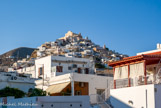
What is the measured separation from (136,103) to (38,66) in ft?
81.3

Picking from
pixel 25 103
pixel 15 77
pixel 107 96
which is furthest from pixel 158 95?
pixel 15 77

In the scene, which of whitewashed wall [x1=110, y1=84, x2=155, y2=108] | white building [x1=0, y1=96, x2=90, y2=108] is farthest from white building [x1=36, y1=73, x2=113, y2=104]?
white building [x1=0, y1=96, x2=90, y2=108]

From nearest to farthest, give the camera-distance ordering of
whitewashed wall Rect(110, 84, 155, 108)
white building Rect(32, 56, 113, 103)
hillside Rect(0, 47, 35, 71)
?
whitewashed wall Rect(110, 84, 155, 108), white building Rect(32, 56, 113, 103), hillside Rect(0, 47, 35, 71)

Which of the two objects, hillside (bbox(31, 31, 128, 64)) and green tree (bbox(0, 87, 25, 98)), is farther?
hillside (bbox(31, 31, 128, 64))

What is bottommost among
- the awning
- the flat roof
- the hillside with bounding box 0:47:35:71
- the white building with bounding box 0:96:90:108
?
the white building with bounding box 0:96:90:108

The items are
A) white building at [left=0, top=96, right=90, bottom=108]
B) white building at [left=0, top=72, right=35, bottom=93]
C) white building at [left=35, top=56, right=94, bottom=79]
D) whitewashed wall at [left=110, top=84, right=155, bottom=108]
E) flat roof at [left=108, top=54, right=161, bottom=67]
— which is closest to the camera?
whitewashed wall at [left=110, top=84, right=155, bottom=108]

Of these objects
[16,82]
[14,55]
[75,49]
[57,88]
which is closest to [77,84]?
[57,88]

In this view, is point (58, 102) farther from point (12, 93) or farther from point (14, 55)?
point (14, 55)

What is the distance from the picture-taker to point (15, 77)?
3512 cm

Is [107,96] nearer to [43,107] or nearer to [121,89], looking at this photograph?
[121,89]

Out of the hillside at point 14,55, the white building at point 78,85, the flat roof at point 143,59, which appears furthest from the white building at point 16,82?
the hillside at point 14,55

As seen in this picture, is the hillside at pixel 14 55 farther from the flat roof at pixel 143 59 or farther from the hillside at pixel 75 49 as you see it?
the flat roof at pixel 143 59

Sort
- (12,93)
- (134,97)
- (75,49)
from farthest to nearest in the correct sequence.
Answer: (75,49), (12,93), (134,97)

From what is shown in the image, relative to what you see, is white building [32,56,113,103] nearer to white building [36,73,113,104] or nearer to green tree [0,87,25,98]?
white building [36,73,113,104]
